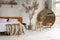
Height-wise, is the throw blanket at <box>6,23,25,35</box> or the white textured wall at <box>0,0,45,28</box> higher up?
the white textured wall at <box>0,0,45,28</box>

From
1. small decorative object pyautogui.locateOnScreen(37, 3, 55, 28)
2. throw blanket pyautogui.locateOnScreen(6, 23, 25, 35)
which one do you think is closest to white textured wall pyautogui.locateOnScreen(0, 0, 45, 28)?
small decorative object pyautogui.locateOnScreen(37, 3, 55, 28)

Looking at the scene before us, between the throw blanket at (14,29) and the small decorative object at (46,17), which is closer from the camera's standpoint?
the throw blanket at (14,29)

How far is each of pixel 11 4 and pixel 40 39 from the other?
3.08 metres

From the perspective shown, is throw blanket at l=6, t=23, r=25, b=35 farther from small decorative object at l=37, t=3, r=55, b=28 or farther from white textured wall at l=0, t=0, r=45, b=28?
small decorative object at l=37, t=3, r=55, b=28

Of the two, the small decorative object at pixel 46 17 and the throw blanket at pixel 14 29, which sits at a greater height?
the small decorative object at pixel 46 17

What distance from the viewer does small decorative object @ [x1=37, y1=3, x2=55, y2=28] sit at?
23.6 feet

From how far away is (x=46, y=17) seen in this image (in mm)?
7301

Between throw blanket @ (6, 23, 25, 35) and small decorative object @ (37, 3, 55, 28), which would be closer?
throw blanket @ (6, 23, 25, 35)

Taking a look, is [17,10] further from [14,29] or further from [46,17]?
[14,29]

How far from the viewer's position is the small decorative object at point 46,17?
23.6 feet

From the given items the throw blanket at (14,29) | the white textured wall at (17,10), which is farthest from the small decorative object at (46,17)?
the throw blanket at (14,29)

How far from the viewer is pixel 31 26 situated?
7176 mm

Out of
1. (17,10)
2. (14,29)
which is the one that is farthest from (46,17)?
(14,29)

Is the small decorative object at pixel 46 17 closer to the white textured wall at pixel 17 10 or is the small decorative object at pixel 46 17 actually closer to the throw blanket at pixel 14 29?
the white textured wall at pixel 17 10
